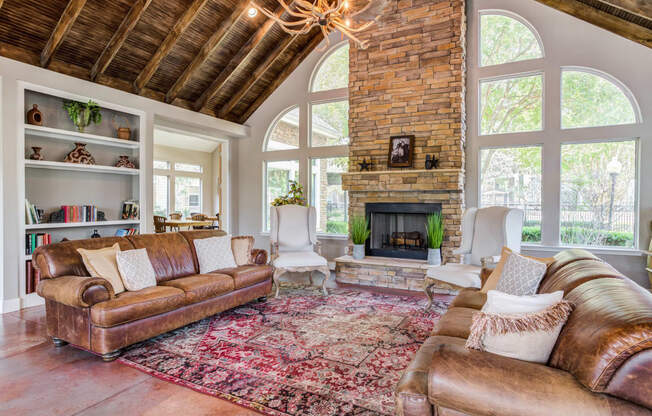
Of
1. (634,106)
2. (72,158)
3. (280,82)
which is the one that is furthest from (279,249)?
(634,106)

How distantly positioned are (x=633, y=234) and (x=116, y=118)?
294 inches

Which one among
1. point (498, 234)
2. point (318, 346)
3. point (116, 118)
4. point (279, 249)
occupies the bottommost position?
point (318, 346)

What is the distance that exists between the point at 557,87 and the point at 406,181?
2.43 metres

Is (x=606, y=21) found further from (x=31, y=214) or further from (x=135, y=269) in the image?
(x=31, y=214)

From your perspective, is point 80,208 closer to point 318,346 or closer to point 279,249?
point 279,249

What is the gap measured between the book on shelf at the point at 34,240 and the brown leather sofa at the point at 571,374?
4.73m

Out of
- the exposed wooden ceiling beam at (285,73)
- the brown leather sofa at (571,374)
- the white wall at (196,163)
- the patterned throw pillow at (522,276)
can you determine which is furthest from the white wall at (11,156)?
the white wall at (196,163)

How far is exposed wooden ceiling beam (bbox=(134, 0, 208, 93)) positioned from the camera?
4.86 metres

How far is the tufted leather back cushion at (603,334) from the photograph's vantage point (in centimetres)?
116

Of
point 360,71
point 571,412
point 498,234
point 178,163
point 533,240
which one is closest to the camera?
point 571,412

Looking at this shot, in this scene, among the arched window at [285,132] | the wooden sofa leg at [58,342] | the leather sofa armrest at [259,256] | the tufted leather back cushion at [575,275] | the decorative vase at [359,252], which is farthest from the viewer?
the arched window at [285,132]

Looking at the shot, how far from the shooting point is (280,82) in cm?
723

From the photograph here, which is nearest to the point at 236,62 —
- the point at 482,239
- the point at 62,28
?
the point at 62,28

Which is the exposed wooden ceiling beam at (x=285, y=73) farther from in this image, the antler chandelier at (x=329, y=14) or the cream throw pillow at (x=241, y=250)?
the cream throw pillow at (x=241, y=250)
